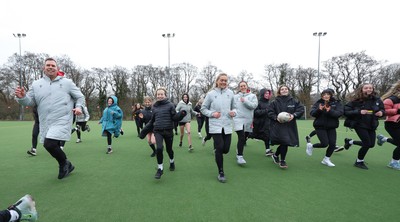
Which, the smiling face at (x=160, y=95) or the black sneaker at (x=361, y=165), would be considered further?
the black sneaker at (x=361, y=165)

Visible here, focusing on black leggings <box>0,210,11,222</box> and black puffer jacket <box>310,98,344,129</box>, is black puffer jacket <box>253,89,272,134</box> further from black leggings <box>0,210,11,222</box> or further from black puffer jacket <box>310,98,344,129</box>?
black leggings <box>0,210,11,222</box>

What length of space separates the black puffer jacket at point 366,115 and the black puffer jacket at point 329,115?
251mm

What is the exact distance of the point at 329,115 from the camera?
467 cm

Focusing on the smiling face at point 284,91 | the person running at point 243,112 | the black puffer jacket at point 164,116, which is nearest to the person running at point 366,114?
the smiling face at point 284,91

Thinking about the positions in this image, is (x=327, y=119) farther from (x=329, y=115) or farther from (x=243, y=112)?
(x=243, y=112)

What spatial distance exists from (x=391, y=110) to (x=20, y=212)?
20.8 ft

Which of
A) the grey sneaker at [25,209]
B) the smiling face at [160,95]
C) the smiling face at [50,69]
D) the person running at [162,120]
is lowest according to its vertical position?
the grey sneaker at [25,209]

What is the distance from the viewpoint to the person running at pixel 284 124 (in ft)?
14.8

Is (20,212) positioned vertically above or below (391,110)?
below

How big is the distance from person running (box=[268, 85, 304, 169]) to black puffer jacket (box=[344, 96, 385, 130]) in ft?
3.90

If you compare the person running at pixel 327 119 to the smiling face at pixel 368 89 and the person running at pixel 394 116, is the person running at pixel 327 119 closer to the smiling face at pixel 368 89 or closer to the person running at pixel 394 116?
the smiling face at pixel 368 89

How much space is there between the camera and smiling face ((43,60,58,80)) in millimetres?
3567

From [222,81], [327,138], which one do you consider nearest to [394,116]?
[327,138]

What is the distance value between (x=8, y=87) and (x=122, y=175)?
3915cm
